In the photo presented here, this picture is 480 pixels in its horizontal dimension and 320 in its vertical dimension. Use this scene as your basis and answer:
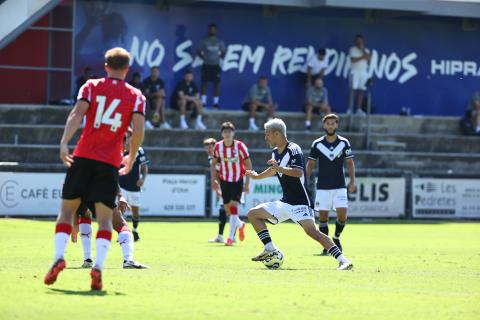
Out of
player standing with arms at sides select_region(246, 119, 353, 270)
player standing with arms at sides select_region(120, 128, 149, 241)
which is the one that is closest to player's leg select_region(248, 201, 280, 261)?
player standing with arms at sides select_region(246, 119, 353, 270)

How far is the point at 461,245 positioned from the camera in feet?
70.6

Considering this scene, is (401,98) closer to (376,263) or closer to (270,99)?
(270,99)

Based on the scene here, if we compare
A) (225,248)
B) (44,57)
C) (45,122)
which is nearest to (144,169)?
(225,248)

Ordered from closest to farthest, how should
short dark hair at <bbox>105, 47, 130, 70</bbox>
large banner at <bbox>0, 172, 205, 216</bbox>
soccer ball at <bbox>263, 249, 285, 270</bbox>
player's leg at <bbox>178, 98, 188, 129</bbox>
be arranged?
short dark hair at <bbox>105, 47, 130, 70</bbox> < soccer ball at <bbox>263, 249, 285, 270</bbox> < large banner at <bbox>0, 172, 205, 216</bbox> < player's leg at <bbox>178, 98, 188, 129</bbox>

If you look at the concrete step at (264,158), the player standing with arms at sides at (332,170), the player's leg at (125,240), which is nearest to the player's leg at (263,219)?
the player's leg at (125,240)

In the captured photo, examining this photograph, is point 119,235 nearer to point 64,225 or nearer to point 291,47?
point 64,225

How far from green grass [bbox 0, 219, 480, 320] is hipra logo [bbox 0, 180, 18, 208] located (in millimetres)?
6385

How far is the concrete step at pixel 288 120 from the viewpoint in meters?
31.6

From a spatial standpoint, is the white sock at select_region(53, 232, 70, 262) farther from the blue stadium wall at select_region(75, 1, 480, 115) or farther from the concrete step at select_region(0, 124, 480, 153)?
the blue stadium wall at select_region(75, 1, 480, 115)

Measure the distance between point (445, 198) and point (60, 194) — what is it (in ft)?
37.9

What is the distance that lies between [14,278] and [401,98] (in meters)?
29.3

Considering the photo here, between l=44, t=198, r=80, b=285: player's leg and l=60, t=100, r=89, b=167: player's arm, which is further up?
l=60, t=100, r=89, b=167: player's arm

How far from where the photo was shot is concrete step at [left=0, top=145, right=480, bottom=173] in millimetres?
30000

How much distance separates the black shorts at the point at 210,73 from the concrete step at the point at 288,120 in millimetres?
1105
